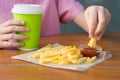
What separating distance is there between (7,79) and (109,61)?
30 centimetres

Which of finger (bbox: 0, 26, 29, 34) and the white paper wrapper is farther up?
finger (bbox: 0, 26, 29, 34)

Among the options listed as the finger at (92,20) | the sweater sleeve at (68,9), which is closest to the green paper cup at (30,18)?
the finger at (92,20)

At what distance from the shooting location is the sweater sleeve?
1.37 metres

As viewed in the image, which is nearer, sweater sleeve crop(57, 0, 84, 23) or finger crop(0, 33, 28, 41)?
finger crop(0, 33, 28, 41)

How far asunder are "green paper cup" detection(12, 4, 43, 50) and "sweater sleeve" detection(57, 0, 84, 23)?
50 cm

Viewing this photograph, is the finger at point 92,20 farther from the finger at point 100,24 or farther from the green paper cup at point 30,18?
the green paper cup at point 30,18

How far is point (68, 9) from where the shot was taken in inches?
55.1

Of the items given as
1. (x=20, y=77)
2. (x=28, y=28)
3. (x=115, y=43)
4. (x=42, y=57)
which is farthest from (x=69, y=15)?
(x=20, y=77)

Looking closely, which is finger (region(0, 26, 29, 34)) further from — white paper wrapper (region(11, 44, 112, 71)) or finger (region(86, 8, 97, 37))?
finger (region(86, 8, 97, 37))

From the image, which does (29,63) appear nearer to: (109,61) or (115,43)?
(109,61)

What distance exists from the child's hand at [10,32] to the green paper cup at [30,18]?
16 mm

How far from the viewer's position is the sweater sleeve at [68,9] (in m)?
1.37

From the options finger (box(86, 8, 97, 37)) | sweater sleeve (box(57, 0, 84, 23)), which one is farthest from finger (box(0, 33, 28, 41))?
sweater sleeve (box(57, 0, 84, 23))

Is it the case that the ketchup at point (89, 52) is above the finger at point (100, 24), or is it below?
below
